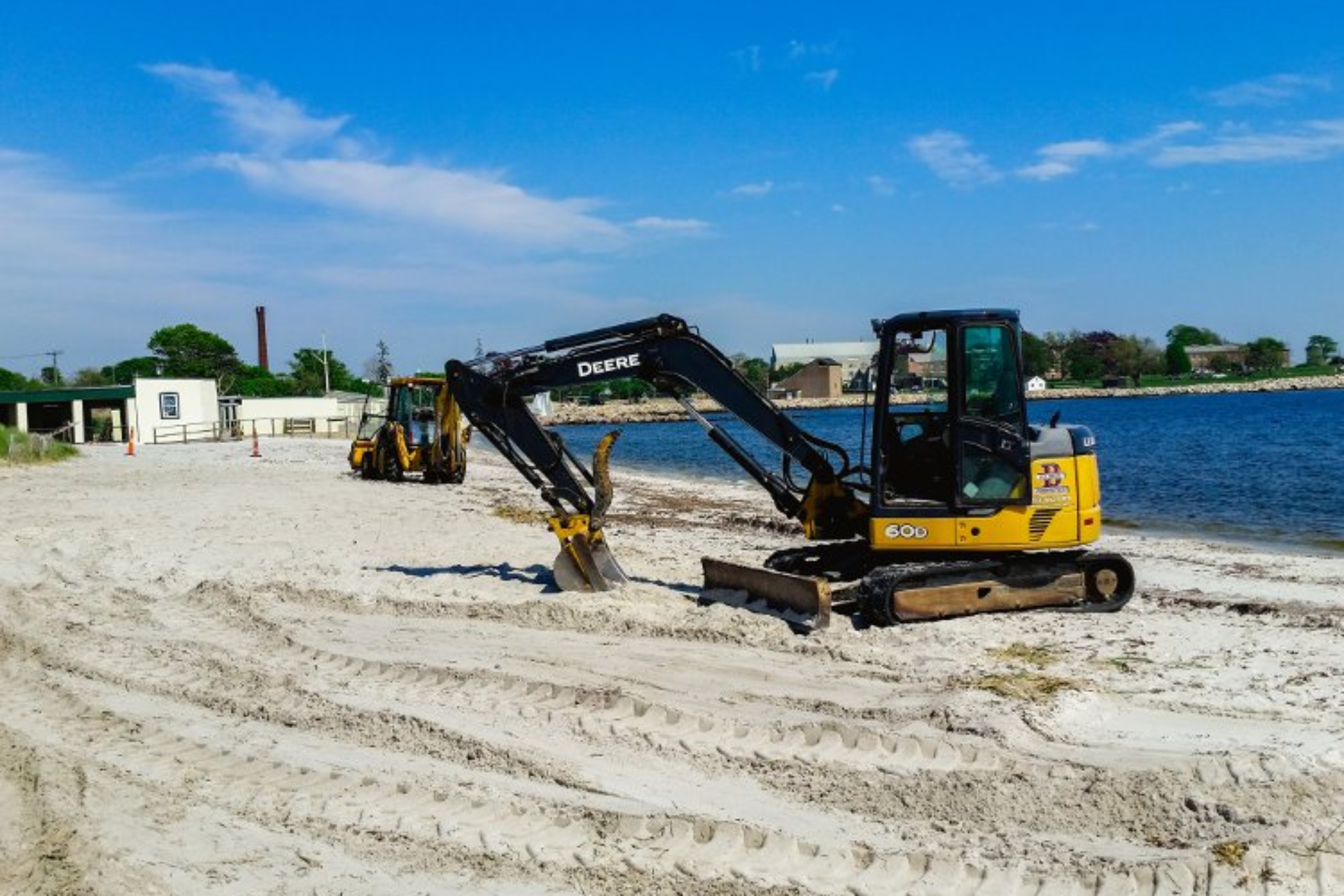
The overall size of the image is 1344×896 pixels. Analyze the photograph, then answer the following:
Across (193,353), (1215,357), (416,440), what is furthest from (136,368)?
(1215,357)

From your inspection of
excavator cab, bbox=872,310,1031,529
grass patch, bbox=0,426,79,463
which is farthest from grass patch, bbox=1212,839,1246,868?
grass patch, bbox=0,426,79,463

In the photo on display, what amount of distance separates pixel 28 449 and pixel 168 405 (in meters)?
21.0

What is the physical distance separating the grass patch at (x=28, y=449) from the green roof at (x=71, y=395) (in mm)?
14138

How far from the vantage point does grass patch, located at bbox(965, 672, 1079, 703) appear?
7357mm

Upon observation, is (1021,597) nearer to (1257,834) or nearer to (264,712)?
(1257,834)

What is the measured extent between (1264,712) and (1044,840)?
8.42ft

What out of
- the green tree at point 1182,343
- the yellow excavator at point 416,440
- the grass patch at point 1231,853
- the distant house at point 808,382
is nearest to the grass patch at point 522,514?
the yellow excavator at point 416,440

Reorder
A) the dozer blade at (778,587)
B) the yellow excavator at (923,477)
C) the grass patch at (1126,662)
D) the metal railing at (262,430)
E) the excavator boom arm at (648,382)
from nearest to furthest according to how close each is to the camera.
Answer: the grass patch at (1126,662) < the dozer blade at (778,587) < the yellow excavator at (923,477) < the excavator boom arm at (648,382) < the metal railing at (262,430)

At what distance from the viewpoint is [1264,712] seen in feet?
23.0

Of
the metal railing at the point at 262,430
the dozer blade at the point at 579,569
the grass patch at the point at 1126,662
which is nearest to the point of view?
the grass patch at the point at 1126,662

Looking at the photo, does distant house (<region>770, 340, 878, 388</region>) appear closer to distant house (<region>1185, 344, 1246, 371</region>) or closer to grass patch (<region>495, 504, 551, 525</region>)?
grass patch (<region>495, 504, 551, 525</region>)

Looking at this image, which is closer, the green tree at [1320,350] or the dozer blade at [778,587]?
the dozer blade at [778,587]

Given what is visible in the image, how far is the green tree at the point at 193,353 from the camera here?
10625 cm

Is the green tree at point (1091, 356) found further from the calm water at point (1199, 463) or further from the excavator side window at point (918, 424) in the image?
the excavator side window at point (918, 424)
